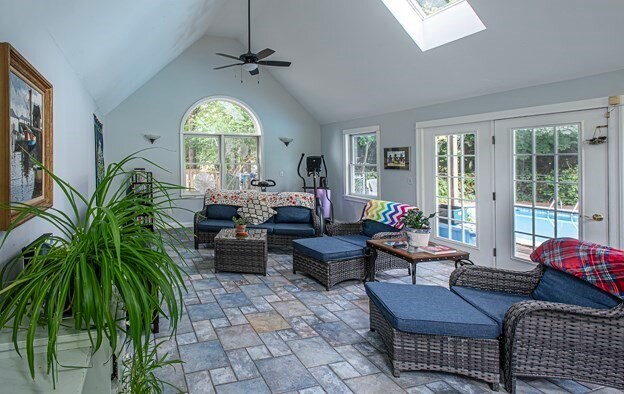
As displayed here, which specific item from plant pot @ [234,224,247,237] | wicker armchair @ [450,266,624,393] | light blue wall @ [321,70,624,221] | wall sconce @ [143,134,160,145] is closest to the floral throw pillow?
plant pot @ [234,224,247,237]

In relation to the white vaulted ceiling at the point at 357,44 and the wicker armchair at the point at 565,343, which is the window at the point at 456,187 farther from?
the wicker armchair at the point at 565,343

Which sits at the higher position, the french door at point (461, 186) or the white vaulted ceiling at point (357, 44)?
the white vaulted ceiling at point (357, 44)

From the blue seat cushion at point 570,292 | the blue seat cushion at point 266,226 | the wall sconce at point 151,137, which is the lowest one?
the blue seat cushion at point 570,292

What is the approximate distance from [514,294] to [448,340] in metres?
0.80

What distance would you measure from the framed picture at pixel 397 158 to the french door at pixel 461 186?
1.35 feet

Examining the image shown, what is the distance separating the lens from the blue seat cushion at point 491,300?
2668mm

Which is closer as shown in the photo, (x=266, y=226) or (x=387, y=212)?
(x=387, y=212)

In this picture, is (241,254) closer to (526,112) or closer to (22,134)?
(22,134)

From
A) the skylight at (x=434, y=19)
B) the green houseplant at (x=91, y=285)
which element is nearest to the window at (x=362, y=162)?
the skylight at (x=434, y=19)

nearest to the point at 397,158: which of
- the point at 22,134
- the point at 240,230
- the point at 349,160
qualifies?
the point at 349,160

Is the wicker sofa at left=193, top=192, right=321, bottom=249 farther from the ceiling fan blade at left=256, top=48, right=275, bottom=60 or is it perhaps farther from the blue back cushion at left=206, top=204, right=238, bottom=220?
the ceiling fan blade at left=256, top=48, right=275, bottom=60

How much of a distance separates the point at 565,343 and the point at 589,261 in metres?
0.55

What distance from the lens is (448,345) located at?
102 inches

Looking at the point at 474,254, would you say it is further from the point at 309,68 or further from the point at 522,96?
the point at 309,68
